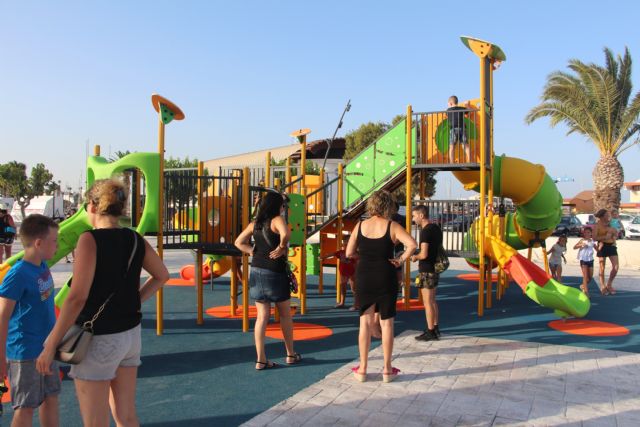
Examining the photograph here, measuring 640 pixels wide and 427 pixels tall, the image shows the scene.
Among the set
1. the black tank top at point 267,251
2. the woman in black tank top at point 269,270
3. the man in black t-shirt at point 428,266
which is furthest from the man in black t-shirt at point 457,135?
the black tank top at point 267,251

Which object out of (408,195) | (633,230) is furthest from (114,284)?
(633,230)

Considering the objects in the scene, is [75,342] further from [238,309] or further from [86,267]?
[238,309]

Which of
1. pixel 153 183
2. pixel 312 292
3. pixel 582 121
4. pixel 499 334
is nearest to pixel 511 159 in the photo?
pixel 499 334

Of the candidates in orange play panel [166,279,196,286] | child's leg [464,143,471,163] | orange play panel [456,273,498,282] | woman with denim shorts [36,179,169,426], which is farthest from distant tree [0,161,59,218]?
woman with denim shorts [36,179,169,426]

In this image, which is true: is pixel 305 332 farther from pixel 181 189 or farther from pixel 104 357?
pixel 104 357

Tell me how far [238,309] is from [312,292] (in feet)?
8.09

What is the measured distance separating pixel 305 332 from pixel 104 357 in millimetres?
4768

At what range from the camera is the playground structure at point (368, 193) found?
→ 270 inches

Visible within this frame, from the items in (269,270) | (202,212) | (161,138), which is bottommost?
(269,270)

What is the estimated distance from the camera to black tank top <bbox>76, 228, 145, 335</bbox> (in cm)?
258

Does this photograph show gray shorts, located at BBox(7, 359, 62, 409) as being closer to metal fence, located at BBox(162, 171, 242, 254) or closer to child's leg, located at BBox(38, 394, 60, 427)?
child's leg, located at BBox(38, 394, 60, 427)

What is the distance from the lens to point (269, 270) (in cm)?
528

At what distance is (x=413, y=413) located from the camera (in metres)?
4.12

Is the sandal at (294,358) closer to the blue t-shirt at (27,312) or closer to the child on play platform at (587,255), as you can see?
the blue t-shirt at (27,312)
